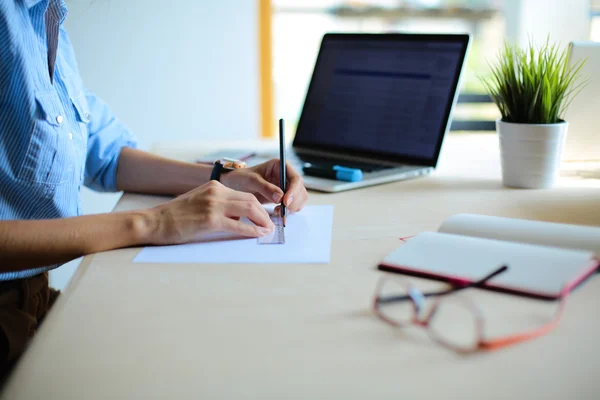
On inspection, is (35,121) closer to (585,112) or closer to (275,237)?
(275,237)

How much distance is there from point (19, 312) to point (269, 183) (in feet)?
1.40

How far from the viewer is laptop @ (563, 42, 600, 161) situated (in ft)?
3.98

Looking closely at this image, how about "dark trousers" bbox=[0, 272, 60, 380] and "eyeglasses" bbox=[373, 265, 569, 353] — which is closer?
"eyeglasses" bbox=[373, 265, 569, 353]

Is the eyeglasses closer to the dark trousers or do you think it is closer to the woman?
the woman

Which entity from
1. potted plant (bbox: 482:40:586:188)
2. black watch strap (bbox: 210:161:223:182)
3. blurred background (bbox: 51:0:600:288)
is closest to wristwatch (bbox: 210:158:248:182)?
black watch strap (bbox: 210:161:223:182)

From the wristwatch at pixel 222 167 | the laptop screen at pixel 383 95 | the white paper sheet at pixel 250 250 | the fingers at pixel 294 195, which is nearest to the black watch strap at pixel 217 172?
the wristwatch at pixel 222 167

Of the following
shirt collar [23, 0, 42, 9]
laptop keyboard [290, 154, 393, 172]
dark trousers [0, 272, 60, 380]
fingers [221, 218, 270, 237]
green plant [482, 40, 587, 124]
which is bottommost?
dark trousers [0, 272, 60, 380]

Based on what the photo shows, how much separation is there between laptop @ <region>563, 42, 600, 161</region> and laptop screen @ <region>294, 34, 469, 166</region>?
224 millimetres

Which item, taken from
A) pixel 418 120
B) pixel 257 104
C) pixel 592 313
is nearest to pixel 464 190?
pixel 418 120

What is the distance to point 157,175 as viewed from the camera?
1.19m

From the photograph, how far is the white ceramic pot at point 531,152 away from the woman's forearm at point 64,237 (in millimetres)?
656

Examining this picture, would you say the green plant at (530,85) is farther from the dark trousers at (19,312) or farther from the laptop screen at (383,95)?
the dark trousers at (19,312)

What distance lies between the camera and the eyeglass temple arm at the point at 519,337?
0.54m

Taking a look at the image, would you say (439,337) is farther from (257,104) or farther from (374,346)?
(257,104)
